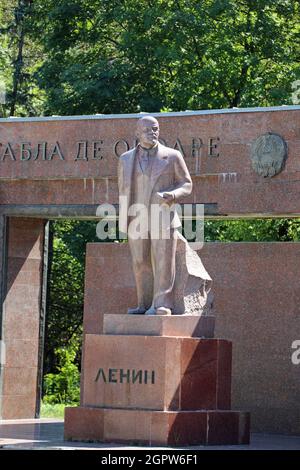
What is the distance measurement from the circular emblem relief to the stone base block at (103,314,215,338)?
3921mm

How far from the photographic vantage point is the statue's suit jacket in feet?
54.2

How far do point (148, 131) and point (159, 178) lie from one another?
1.79ft

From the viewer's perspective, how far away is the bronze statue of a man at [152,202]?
16.4 m

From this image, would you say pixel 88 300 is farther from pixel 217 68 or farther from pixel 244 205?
pixel 217 68

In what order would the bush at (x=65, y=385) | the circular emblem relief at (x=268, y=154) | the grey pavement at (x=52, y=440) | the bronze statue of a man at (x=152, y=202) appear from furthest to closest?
the bush at (x=65, y=385) < the circular emblem relief at (x=268, y=154) < the bronze statue of a man at (x=152, y=202) < the grey pavement at (x=52, y=440)

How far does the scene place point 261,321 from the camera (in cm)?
2028

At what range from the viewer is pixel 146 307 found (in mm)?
16672

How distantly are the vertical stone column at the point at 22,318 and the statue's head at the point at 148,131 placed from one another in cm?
627

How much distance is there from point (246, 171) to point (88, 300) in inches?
133

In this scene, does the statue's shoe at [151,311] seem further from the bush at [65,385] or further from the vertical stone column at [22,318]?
the bush at [65,385]

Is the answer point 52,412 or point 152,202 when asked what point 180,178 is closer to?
point 152,202

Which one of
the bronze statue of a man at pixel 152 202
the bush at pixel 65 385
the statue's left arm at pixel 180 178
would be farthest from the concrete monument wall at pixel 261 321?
the bush at pixel 65 385

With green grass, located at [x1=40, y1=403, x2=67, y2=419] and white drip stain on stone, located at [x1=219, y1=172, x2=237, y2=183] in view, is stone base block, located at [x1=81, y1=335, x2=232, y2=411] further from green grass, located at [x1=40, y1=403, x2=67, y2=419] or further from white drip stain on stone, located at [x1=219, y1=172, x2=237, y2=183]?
green grass, located at [x1=40, y1=403, x2=67, y2=419]

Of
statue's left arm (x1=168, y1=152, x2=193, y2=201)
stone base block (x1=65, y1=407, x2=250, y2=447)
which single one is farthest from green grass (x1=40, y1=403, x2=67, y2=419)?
statue's left arm (x1=168, y1=152, x2=193, y2=201)
